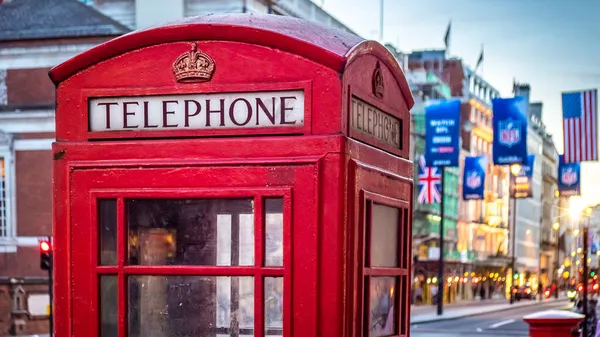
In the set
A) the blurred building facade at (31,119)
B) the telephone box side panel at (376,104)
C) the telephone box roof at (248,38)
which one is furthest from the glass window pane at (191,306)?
the blurred building facade at (31,119)

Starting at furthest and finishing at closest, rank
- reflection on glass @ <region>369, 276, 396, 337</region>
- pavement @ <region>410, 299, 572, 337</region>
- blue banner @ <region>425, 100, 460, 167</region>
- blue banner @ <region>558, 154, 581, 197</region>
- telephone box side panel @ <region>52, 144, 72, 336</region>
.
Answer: blue banner @ <region>558, 154, 581, 197</region> → blue banner @ <region>425, 100, 460, 167</region> → pavement @ <region>410, 299, 572, 337</region> → reflection on glass @ <region>369, 276, 396, 337</region> → telephone box side panel @ <region>52, 144, 72, 336</region>

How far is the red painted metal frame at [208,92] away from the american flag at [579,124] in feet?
77.3

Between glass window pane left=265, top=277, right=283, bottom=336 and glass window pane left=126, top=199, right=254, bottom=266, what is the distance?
0.11m

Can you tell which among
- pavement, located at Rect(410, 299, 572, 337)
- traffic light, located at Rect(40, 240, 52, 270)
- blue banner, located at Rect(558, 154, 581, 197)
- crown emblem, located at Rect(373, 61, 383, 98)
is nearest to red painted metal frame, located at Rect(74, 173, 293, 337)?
crown emblem, located at Rect(373, 61, 383, 98)

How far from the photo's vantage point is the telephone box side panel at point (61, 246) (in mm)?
3662

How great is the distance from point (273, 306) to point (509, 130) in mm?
29749

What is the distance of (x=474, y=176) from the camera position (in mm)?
46969

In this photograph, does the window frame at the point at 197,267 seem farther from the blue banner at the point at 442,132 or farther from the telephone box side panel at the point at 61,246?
the blue banner at the point at 442,132

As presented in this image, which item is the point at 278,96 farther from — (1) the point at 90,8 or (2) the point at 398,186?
(1) the point at 90,8

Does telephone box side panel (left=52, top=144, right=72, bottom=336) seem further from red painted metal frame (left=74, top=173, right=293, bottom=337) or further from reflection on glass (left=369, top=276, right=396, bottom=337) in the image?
reflection on glass (left=369, top=276, right=396, bottom=337)

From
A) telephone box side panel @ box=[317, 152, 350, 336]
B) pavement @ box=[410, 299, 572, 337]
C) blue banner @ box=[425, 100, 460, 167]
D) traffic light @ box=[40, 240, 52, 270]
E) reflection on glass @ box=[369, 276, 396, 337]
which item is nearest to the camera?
telephone box side panel @ box=[317, 152, 350, 336]

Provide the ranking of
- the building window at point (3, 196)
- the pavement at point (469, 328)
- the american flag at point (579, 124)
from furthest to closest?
the building window at point (3, 196)
the pavement at point (469, 328)
the american flag at point (579, 124)

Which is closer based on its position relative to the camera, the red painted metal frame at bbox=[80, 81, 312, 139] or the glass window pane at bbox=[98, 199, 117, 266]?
the red painted metal frame at bbox=[80, 81, 312, 139]

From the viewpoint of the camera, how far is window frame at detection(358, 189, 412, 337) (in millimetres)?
3570
